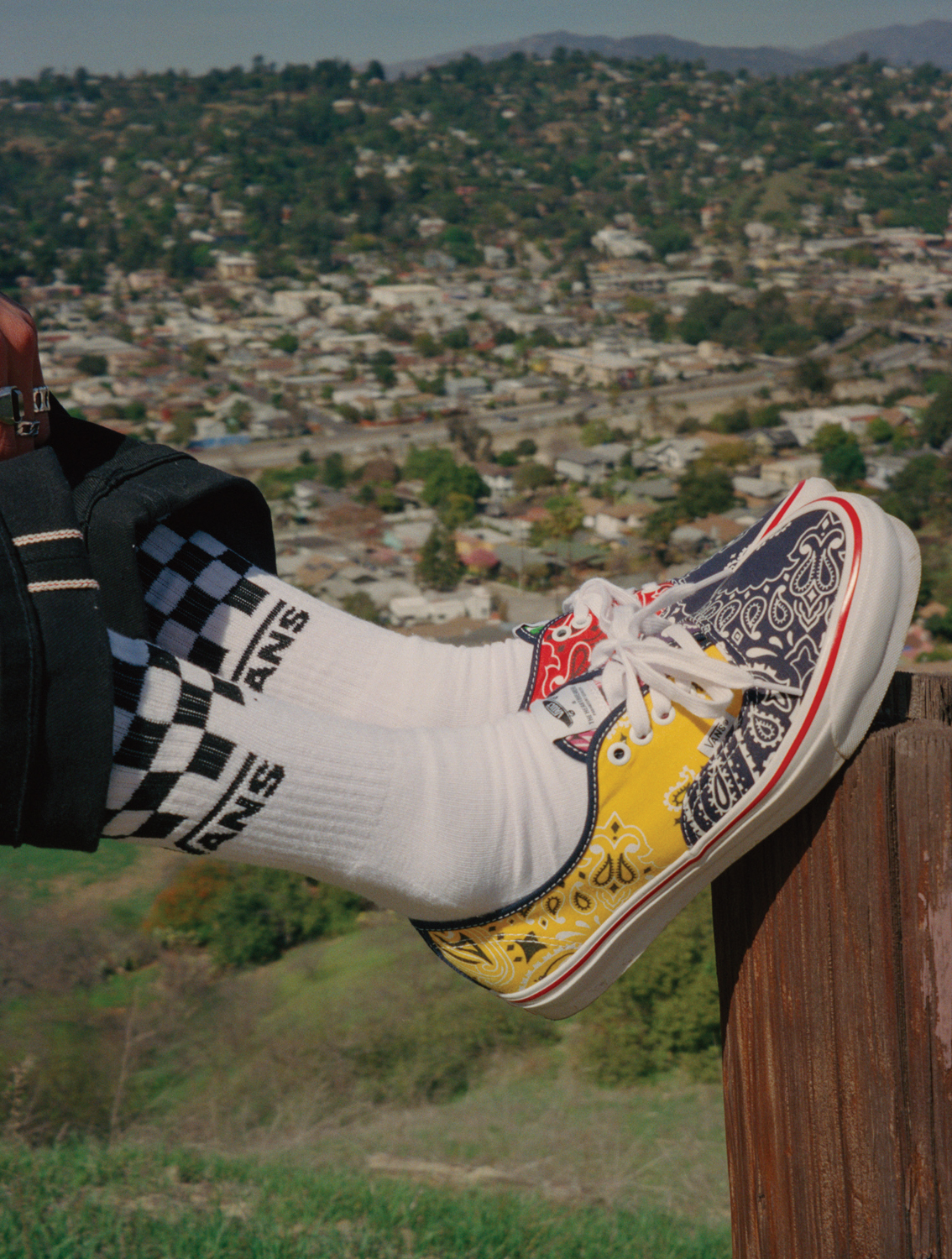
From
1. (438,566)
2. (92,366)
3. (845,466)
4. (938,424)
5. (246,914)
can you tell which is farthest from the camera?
(92,366)

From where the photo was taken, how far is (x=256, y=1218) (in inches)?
39.8

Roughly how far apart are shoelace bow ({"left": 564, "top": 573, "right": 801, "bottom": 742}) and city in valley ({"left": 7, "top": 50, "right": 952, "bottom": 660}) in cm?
1352

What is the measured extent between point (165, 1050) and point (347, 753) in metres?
4.33

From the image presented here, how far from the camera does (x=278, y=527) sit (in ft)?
63.2

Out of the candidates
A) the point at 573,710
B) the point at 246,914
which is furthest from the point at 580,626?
the point at 246,914

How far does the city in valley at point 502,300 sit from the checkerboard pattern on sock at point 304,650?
13477 millimetres

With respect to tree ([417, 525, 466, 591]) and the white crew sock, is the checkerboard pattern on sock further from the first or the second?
tree ([417, 525, 466, 591])

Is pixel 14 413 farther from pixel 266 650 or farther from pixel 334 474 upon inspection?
pixel 334 474

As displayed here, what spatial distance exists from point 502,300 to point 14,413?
1420 inches

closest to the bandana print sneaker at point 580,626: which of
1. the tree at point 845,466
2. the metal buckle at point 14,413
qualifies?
the metal buckle at point 14,413

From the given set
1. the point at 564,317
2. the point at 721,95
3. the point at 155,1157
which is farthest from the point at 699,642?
the point at 721,95

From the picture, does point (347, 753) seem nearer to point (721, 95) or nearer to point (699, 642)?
point (699, 642)

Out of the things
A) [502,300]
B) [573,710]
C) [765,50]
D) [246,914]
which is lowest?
[246,914]

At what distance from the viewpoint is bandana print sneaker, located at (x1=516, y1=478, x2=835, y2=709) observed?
2.14ft
